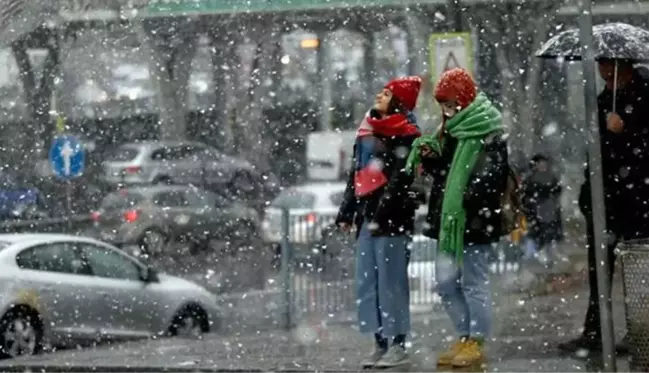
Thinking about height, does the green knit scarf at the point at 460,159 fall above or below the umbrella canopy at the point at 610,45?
below

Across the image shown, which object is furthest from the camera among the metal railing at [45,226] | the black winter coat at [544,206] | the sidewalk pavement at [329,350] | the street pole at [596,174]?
the metal railing at [45,226]

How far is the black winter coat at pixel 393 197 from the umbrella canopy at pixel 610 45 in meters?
1.07

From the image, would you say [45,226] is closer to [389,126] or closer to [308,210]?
[308,210]

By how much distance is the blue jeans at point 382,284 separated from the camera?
32.1 feet

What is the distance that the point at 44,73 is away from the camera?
36.0 meters

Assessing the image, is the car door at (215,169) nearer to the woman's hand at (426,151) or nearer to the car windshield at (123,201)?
the car windshield at (123,201)

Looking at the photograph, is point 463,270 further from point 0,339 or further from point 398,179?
point 0,339

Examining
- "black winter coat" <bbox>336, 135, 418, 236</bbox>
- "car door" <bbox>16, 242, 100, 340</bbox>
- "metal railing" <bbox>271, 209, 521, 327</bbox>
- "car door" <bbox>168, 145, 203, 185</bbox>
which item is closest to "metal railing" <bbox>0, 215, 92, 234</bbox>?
"car door" <bbox>168, 145, 203, 185</bbox>

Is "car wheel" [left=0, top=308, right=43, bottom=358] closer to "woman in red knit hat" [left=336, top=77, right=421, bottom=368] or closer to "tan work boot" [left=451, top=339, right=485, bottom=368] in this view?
"woman in red knit hat" [left=336, top=77, right=421, bottom=368]

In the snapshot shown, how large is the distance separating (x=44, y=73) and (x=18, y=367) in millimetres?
25437

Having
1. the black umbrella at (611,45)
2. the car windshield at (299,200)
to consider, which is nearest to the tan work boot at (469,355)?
the black umbrella at (611,45)

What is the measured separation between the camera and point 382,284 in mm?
9844

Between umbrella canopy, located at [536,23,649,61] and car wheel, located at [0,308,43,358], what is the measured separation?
6484mm

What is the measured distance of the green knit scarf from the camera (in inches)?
367
